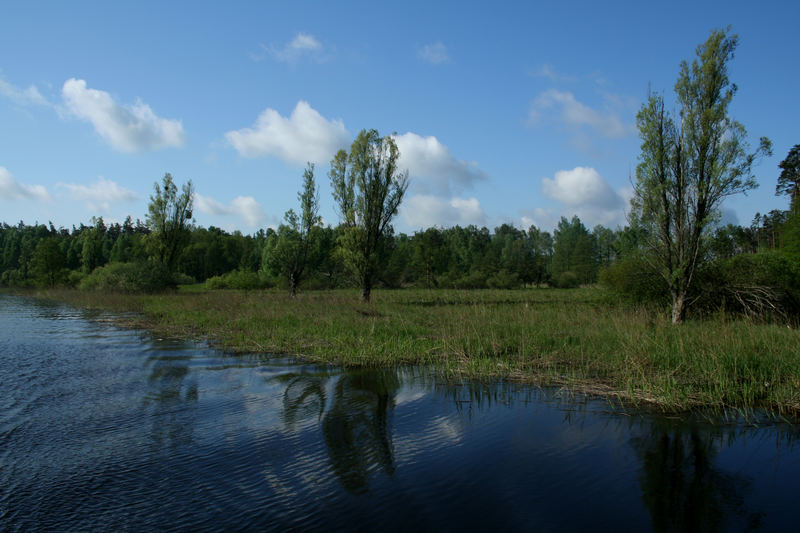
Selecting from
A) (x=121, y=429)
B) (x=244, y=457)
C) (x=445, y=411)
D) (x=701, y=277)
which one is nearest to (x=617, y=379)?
(x=445, y=411)

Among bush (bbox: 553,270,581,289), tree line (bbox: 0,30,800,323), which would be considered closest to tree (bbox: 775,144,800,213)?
tree line (bbox: 0,30,800,323)

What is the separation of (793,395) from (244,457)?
319 inches

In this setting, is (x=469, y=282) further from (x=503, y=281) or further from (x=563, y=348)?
(x=563, y=348)

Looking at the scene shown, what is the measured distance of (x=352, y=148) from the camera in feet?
86.7

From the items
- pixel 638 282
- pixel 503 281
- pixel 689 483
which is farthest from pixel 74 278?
pixel 689 483

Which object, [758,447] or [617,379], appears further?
[617,379]

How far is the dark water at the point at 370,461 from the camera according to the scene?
13.5 ft

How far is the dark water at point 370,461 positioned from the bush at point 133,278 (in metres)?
29.0

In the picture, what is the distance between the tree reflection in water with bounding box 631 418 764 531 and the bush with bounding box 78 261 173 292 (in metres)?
36.9

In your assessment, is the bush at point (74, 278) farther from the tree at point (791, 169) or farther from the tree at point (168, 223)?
the tree at point (791, 169)

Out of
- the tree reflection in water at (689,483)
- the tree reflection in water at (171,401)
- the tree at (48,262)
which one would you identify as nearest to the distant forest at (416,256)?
the tree at (48,262)

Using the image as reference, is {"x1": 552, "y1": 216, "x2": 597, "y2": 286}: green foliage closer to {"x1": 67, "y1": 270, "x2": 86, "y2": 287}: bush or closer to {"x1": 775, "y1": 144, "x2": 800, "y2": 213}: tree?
{"x1": 775, "y1": 144, "x2": 800, "y2": 213}: tree

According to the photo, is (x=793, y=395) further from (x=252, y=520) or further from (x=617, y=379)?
(x=252, y=520)

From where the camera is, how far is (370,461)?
5297mm
